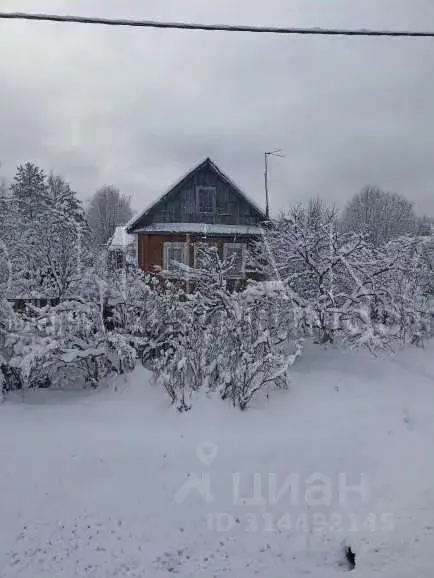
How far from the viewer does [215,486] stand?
18.7 ft

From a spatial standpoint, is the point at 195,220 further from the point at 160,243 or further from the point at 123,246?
the point at 123,246

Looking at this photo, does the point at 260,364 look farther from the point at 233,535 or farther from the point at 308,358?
the point at 233,535

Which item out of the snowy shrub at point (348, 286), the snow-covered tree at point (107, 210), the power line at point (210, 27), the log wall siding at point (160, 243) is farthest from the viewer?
the snow-covered tree at point (107, 210)

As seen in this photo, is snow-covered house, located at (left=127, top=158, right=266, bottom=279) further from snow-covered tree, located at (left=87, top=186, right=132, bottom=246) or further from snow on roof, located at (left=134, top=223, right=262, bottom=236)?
snow-covered tree, located at (left=87, top=186, right=132, bottom=246)

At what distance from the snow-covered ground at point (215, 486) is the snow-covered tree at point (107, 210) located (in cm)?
4436

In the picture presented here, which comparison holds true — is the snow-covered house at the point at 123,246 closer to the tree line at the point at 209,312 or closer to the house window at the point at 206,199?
the tree line at the point at 209,312

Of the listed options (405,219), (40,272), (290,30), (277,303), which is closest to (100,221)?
(405,219)

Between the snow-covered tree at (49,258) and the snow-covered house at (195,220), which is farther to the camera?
the snow-covered house at (195,220)

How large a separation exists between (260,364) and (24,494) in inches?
147

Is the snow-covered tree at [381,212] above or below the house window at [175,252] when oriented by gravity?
above

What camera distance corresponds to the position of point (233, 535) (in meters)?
5.13

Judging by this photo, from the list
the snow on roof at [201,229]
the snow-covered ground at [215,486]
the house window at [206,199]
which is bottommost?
the snow-covered ground at [215,486]

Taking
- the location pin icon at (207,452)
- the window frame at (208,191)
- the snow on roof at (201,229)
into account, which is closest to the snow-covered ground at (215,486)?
the location pin icon at (207,452)

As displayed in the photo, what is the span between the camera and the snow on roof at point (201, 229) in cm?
1831
